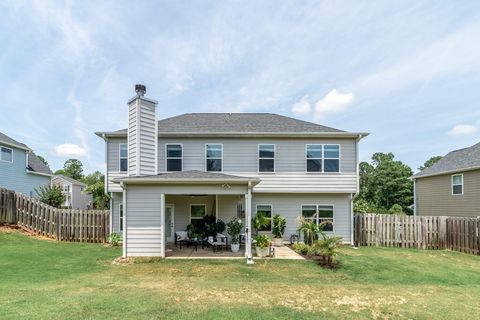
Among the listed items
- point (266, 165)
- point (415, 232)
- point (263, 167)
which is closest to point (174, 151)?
point (263, 167)

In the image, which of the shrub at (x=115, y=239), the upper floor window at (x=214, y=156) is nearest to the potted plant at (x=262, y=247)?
the upper floor window at (x=214, y=156)

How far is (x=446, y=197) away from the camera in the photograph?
1769cm

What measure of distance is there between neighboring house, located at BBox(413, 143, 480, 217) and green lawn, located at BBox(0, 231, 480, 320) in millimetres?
6508

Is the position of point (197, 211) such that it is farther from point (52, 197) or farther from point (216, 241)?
point (52, 197)

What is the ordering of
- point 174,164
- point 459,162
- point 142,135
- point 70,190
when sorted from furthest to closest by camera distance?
point 70,190 < point 459,162 < point 174,164 < point 142,135

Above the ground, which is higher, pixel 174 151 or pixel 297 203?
pixel 174 151

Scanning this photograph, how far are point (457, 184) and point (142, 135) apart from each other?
17.9 meters

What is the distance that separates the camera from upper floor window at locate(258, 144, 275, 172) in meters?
13.9

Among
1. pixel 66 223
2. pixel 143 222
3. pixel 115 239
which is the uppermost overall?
pixel 143 222

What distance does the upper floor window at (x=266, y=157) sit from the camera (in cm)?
1391

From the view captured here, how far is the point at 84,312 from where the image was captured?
16.4 ft

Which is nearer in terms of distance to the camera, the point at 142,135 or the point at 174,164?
the point at 142,135

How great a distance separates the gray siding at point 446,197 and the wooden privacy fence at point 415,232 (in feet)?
11.5

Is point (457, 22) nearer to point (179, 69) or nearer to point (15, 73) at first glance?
point (179, 69)
